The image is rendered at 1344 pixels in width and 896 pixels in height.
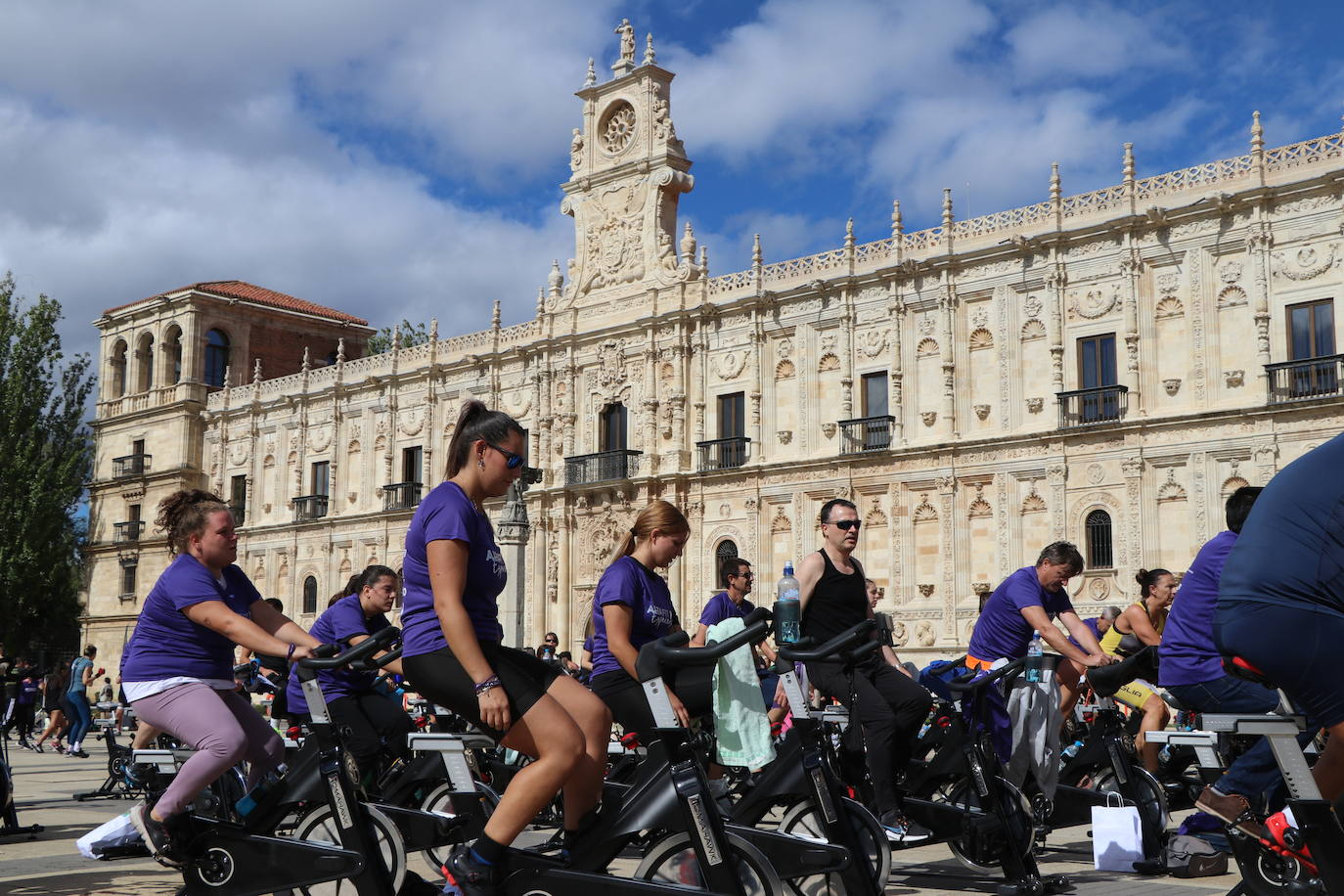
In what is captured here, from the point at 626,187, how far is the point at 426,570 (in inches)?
1199

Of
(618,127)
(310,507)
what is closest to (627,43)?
(618,127)

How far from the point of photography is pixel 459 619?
437cm

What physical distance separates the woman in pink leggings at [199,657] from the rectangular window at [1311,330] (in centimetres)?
2193

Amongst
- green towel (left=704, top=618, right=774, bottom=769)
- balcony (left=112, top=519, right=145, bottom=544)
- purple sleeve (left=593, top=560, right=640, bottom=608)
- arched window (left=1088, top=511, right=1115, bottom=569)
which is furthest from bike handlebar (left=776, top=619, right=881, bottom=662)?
balcony (left=112, top=519, right=145, bottom=544)

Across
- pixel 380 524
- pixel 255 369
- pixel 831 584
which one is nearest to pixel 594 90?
pixel 380 524

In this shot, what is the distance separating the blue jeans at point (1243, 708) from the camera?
4.84m

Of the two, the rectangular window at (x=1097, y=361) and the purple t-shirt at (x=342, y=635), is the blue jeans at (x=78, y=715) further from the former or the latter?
the rectangular window at (x=1097, y=361)

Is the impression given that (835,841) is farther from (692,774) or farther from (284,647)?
(284,647)

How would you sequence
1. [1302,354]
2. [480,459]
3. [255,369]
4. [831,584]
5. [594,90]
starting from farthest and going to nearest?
[255,369], [594,90], [1302,354], [831,584], [480,459]

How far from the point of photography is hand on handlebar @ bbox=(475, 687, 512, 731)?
430 cm

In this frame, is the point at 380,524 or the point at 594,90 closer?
the point at 594,90

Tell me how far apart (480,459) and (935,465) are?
2405 centimetres

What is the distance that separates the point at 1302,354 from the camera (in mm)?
24016

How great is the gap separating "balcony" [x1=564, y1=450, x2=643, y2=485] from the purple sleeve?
2664 cm
